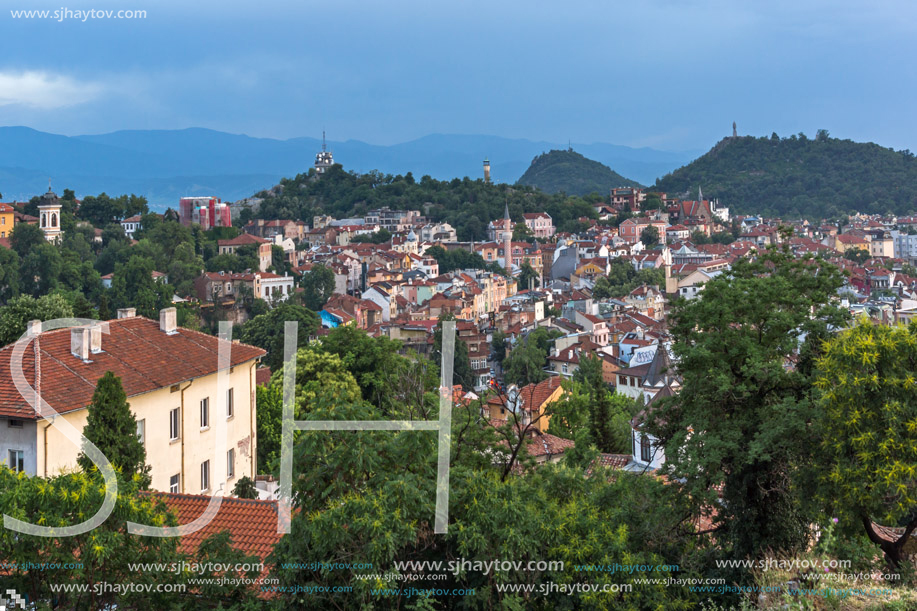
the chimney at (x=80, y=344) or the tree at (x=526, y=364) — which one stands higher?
the chimney at (x=80, y=344)

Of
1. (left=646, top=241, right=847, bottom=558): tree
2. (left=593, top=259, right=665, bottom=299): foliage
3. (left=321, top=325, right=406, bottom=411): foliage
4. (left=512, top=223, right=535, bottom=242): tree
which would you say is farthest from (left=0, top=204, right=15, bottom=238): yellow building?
(left=646, top=241, right=847, bottom=558): tree

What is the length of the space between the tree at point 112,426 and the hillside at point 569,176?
144 m

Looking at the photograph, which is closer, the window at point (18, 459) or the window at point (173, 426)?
the window at point (18, 459)

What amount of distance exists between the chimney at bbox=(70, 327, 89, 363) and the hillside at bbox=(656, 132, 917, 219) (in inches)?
4633

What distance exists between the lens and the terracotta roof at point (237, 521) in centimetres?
813

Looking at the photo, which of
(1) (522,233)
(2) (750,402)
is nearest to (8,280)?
(2) (750,402)

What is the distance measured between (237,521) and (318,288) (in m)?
50.7

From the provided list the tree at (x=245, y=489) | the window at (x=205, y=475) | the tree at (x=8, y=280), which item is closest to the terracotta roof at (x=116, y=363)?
the window at (x=205, y=475)

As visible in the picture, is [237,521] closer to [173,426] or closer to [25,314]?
[173,426]

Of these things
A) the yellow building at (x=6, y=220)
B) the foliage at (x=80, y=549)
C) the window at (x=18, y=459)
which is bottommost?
the window at (x=18, y=459)

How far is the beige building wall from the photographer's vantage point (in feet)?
34.3

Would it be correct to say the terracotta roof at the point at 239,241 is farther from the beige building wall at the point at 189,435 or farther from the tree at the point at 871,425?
the tree at the point at 871,425

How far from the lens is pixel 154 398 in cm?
1186

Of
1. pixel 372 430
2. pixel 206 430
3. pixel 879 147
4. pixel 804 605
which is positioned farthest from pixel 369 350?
pixel 879 147
